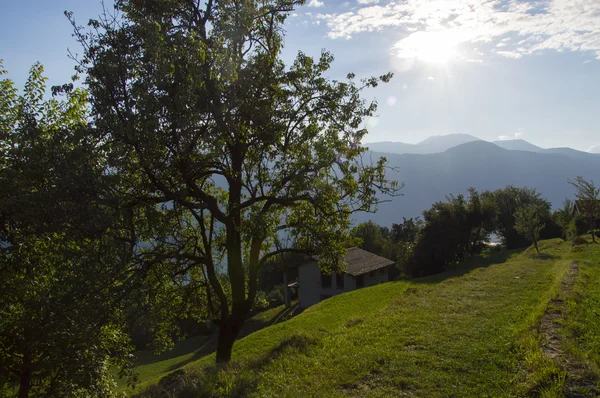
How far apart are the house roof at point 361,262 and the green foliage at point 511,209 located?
1758 cm

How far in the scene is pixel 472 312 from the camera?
1455 centimetres

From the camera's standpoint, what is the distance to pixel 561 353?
29.0 ft

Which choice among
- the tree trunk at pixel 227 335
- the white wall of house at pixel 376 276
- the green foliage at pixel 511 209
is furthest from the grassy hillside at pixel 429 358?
the green foliage at pixel 511 209

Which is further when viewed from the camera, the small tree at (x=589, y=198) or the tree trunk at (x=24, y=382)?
the small tree at (x=589, y=198)

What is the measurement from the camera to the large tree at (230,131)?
9.35 meters

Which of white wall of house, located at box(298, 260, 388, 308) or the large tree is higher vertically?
the large tree

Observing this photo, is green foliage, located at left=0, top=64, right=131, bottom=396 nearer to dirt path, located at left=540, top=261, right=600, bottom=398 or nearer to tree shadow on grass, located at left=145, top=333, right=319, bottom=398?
tree shadow on grass, located at left=145, top=333, right=319, bottom=398

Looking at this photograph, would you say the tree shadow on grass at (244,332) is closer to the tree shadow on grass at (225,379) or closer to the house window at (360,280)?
the house window at (360,280)

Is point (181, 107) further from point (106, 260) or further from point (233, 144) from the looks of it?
point (106, 260)

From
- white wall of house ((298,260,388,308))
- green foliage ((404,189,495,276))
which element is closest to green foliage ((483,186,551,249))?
green foliage ((404,189,495,276))

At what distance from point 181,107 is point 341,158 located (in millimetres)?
6020

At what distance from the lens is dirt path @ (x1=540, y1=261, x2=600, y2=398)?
23.3 feet

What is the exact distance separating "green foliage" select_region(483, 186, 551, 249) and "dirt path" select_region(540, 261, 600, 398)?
46337 millimetres

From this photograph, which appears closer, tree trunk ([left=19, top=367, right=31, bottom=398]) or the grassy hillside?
the grassy hillside
